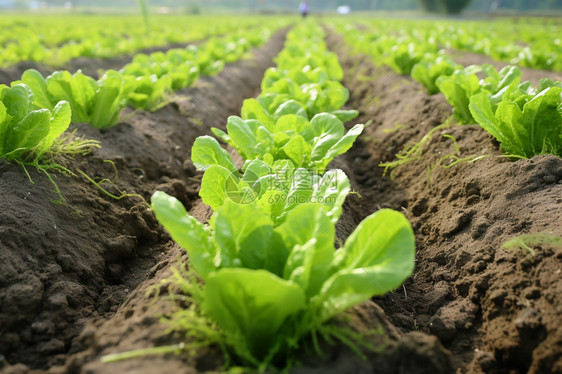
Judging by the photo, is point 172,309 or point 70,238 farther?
point 70,238

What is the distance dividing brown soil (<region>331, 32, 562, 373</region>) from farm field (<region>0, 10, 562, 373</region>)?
0.01 meters

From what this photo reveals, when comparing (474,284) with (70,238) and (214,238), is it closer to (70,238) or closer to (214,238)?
(214,238)

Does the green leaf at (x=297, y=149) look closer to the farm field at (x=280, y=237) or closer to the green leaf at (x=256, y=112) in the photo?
the farm field at (x=280, y=237)

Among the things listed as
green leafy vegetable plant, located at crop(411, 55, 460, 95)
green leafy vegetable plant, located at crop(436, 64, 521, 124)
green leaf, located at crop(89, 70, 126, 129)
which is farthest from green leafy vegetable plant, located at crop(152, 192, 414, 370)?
green leafy vegetable plant, located at crop(411, 55, 460, 95)

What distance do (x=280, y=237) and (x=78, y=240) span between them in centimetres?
150

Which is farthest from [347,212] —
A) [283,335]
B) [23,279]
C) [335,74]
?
[335,74]

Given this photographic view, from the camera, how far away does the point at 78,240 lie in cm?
257

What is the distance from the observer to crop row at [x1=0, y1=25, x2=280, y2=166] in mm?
2666

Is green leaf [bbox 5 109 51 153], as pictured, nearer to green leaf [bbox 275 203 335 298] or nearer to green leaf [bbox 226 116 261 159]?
green leaf [bbox 226 116 261 159]

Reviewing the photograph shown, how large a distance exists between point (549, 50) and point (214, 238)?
28.2ft

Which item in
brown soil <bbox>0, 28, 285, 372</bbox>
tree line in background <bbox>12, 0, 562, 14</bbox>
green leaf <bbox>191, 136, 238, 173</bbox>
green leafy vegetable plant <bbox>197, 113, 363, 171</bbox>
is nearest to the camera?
brown soil <bbox>0, 28, 285, 372</bbox>

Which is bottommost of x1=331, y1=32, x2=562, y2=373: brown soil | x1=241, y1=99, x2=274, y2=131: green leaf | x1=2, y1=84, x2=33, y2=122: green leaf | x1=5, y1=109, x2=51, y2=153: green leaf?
x1=331, y1=32, x2=562, y2=373: brown soil

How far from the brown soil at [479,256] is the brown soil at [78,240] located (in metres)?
1.60

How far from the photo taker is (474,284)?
223 centimetres
